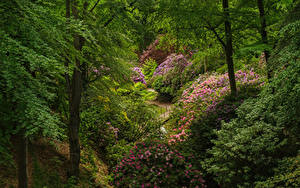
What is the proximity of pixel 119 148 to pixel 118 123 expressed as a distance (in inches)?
38.1

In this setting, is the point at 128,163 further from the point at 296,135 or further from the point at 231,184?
the point at 296,135

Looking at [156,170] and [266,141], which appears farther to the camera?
[156,170]

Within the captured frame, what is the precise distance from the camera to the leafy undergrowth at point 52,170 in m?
4.27

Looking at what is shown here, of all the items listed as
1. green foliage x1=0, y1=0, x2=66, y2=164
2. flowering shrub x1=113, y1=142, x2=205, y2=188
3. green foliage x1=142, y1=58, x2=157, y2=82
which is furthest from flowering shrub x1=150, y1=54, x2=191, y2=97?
green foliage x1=0, y1=0, x2=66, y2=164

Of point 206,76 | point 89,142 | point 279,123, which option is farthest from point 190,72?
point 279,123

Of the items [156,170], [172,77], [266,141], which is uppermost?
[172,77]

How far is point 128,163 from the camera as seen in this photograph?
597 centimetres

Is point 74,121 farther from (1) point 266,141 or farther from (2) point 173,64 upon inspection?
(2) point 173,64

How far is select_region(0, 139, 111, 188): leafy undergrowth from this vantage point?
427 centimetres

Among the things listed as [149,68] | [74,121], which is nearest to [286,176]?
[74,121]

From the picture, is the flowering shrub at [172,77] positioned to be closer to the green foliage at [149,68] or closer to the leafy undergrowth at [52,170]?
the green foliage at [149,68]

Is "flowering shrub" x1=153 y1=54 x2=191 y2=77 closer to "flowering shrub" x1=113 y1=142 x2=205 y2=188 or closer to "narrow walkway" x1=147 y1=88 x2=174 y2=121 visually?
"narrow walkway" x1=147 y1=88 x2=174 y2=121

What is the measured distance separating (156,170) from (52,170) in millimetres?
2359

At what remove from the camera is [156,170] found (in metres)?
5.69
